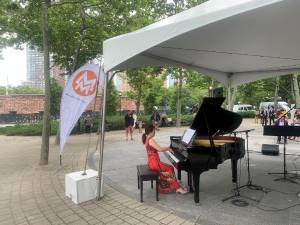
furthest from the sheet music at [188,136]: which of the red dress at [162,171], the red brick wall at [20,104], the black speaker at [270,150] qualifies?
the red brick wall at [20,104]

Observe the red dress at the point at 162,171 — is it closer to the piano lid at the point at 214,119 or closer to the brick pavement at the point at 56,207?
the brick pavement at the point at 56,207

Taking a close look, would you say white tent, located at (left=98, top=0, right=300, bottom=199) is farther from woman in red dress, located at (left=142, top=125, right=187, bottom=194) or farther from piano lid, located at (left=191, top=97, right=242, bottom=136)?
piano lid, located at (left=191, top=97, right=242, bottom=136)

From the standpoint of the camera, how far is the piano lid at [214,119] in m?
6.17

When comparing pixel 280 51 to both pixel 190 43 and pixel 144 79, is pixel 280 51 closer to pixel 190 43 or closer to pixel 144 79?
pixel 190 43

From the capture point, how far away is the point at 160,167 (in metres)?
6.21

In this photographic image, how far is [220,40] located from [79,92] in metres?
3.13

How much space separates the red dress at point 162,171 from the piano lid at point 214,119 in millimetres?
1008

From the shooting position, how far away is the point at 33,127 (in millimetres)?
21438

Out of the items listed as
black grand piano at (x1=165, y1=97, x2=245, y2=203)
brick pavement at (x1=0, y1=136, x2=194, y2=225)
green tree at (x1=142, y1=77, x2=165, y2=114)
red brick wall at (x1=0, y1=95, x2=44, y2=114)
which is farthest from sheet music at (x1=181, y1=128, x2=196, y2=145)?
red brick wall at (x1=0, y1=95, x2=44, y2=114)

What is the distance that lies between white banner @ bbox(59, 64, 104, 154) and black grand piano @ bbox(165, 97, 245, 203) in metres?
2.05

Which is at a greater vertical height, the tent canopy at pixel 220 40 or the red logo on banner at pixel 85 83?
the tent canopy at pixel 220 40

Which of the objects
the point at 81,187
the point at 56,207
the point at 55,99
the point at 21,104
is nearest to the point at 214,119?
the point at 81,187

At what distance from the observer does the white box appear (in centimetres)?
590

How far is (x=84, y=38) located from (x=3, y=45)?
210 inches
